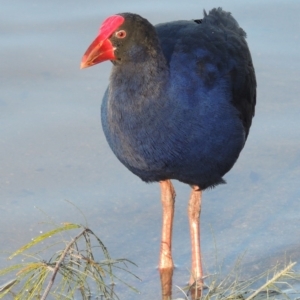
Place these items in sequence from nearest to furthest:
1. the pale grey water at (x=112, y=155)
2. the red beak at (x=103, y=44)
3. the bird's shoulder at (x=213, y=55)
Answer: the red beak at (x=103, y=44), the bird's shoulder at (x=213, y=55), the pale grey water at (x=112, y=155)

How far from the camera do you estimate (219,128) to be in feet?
13.7

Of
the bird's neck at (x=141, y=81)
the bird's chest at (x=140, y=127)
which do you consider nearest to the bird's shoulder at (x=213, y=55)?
the bird's neck at (x=141, y=81)

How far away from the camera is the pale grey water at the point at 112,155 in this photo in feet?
16.0

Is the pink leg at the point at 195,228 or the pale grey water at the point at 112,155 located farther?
the pale grey water at the point at 112,155

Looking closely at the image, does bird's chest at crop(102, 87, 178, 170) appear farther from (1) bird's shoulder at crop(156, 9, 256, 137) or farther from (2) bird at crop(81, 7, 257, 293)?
(1) bird's shoulder at crop(156, 9, 256, 137)

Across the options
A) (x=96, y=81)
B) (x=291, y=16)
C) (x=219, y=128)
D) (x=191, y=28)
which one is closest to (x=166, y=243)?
(x=219, y=128)

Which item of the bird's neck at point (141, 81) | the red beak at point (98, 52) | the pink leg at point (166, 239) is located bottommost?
the pink leg at point (166, 239)

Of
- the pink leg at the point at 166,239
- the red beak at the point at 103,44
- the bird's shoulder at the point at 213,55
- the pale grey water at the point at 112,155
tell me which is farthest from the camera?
the pale grey water at the point at 112,155

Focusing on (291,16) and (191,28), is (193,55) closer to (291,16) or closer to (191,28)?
(191,28)

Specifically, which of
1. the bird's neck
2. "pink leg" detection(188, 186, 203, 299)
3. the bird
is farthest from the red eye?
"pink leg" detection(188, 186, 203, 299)

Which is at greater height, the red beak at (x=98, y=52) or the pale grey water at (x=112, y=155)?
the red beak at (x=98, y=52)

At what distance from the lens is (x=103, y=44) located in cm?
398

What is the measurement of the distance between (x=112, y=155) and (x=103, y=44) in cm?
167

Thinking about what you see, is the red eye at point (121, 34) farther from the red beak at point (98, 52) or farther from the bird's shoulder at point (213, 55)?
the bird's shoulder at point (213, 55)
